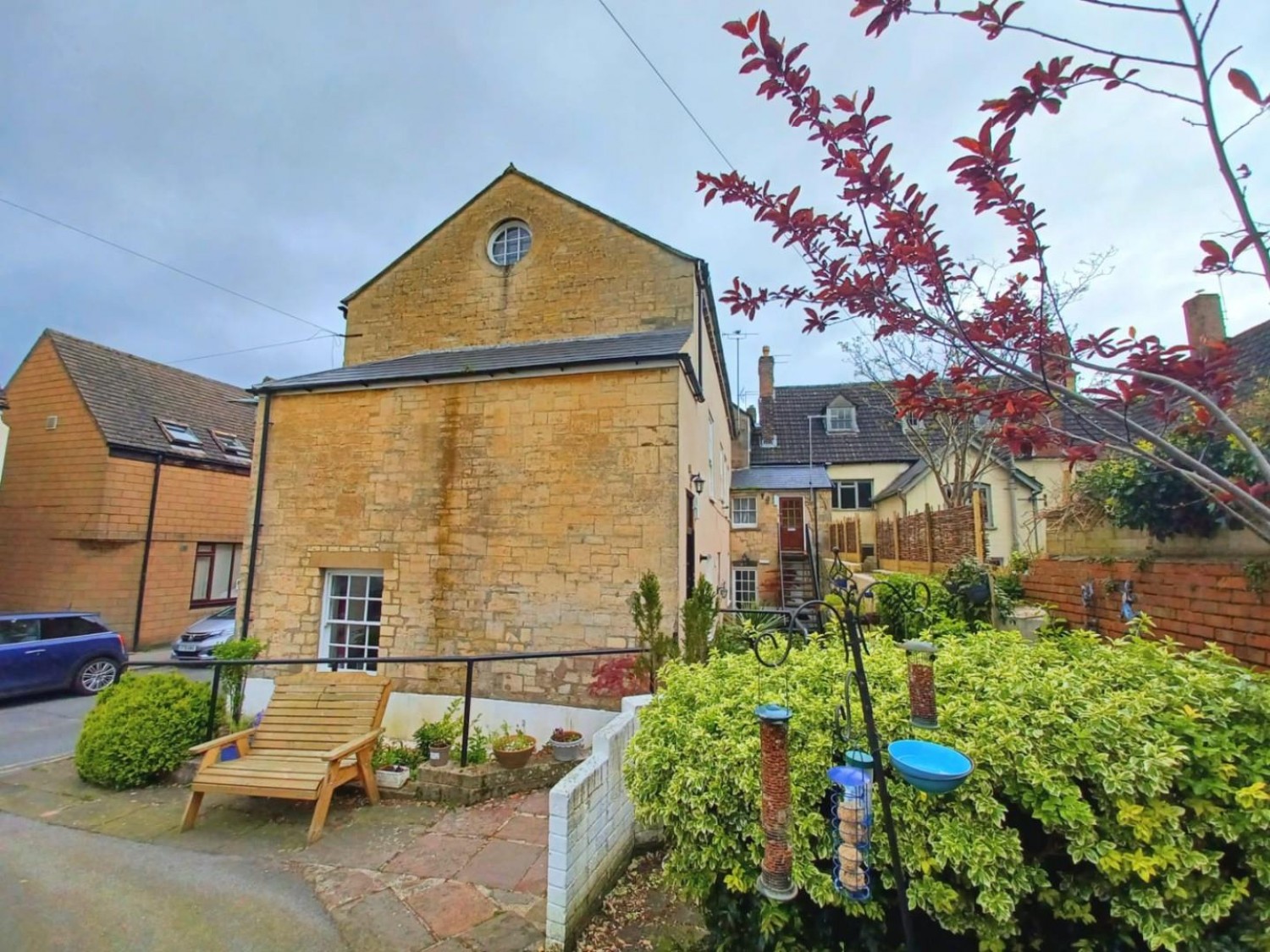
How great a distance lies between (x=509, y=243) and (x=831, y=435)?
19.2 metres

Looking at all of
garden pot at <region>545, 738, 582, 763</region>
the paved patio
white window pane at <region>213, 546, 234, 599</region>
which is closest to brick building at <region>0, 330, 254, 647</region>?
white window pane at <region>213, 546, 234, 599</region>

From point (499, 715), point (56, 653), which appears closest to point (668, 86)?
point (499, 715)

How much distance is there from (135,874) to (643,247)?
9779 millimetres

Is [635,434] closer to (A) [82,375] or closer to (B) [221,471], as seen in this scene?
(B) [221,471]

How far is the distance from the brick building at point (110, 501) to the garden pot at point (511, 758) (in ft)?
40.3

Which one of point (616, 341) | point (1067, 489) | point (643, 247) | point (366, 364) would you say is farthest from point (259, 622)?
point (1067, 489)

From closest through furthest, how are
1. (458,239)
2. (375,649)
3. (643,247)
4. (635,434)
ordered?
(635,434), (375,649), (643,247), (458,239)

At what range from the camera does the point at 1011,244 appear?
2.41 metres

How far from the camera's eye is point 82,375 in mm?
14523

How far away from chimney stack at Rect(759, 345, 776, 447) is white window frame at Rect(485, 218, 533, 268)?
17.8m

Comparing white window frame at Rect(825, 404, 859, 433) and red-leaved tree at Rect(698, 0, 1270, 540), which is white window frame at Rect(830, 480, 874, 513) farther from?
red-leaved tree at Rect(698, 0, 1270, 540)

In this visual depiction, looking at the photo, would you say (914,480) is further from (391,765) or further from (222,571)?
(222,571)

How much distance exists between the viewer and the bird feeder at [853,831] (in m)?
2.03

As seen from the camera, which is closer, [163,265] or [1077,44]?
[1077,44]
